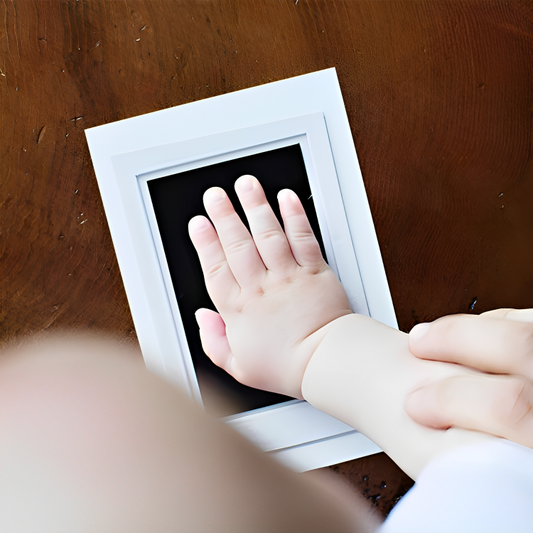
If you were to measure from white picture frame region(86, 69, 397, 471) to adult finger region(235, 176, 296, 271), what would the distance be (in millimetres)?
30

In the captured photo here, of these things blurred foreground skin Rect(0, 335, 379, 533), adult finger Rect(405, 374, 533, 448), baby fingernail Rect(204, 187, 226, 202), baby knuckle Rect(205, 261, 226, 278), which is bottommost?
adult finger Rect(405, 374, 533, 448)

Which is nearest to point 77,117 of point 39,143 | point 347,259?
point 39,143

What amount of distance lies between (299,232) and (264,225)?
0.11ft

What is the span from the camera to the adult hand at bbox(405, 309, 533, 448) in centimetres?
23

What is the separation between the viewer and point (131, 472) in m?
0.16

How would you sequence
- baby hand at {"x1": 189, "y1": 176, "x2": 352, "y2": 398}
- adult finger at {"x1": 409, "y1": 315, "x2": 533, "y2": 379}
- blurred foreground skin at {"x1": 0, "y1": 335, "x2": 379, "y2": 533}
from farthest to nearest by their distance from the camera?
baby hand at {"x1": 189, "y1": 176, "x2": 352, "y2": 398} < adult finger at {"x1": 409, "y1": 315, "x2": 533, "y2": 379} < blurred foreground skin at {"x1": 0, "y1": 335, "x2": 379, "y2": 533}

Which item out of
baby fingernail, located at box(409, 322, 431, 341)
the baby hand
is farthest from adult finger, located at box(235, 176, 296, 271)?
baby fingernail, located at box(409, 322, 431, 341)

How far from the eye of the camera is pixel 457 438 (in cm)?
24

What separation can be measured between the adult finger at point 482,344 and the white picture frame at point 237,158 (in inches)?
4.1

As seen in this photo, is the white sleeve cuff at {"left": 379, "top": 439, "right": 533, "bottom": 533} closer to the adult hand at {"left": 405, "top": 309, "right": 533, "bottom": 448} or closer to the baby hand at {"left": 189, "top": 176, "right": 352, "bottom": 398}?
the adult hand at {"left": 405, "top": 309, "right": 533, "bottom": 448}

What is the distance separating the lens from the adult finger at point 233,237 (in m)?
0.38

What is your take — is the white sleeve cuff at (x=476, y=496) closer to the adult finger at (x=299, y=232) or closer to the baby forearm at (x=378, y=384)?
the baby forearm at (x=378, y=384)

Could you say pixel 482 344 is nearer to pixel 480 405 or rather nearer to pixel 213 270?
pixel 480 405

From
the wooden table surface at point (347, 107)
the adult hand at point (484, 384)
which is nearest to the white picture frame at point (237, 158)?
the wooden table surface at point (347, 107)
